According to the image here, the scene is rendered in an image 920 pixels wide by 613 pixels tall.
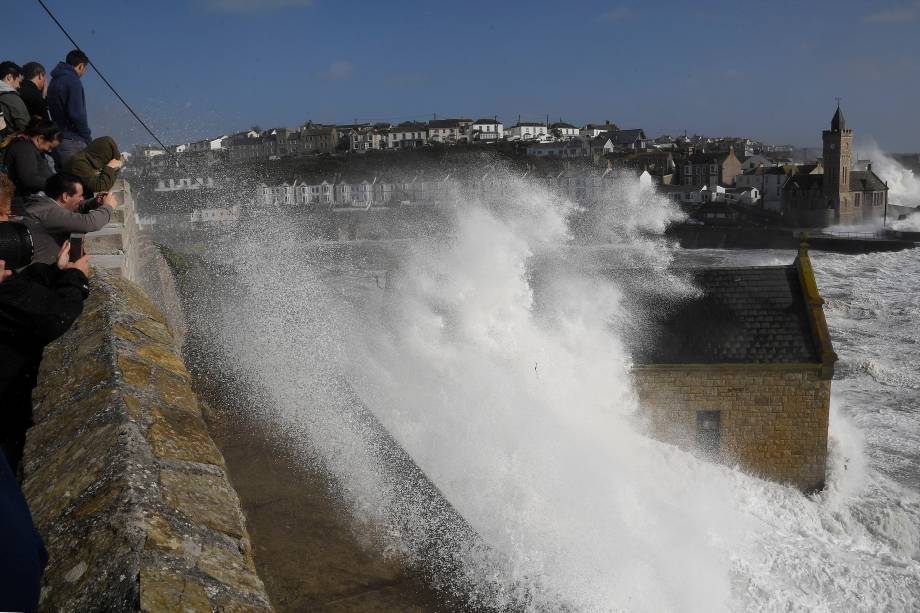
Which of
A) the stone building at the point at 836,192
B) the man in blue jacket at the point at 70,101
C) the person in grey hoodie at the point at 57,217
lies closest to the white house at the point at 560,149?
the stone building at the point at 836,192

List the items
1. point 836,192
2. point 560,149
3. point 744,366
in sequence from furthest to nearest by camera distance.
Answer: point 560,149
point 836,192
point 744,366

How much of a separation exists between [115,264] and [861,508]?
49.6 ft

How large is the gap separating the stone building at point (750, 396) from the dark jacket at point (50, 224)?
481 inches

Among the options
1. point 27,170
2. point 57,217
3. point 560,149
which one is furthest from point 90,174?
point 560,149

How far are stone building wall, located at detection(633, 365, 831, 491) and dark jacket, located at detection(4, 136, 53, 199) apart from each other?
38.8 feet

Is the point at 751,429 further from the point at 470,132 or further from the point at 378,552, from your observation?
the point at 470,132

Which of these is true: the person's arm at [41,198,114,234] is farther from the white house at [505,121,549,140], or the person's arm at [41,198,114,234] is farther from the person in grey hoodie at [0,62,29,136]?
the white house at [505,121,549,140]

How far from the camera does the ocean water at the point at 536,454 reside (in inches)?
148

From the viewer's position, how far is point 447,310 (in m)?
15.2

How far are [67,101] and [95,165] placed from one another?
256cm

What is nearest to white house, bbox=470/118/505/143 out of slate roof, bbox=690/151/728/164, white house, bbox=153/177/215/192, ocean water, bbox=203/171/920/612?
slate roof, bbox=690/151/728/164

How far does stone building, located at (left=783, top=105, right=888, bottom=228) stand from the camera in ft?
257

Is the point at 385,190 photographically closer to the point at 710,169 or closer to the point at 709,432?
the point at 710,169

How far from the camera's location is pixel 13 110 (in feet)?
18.1
